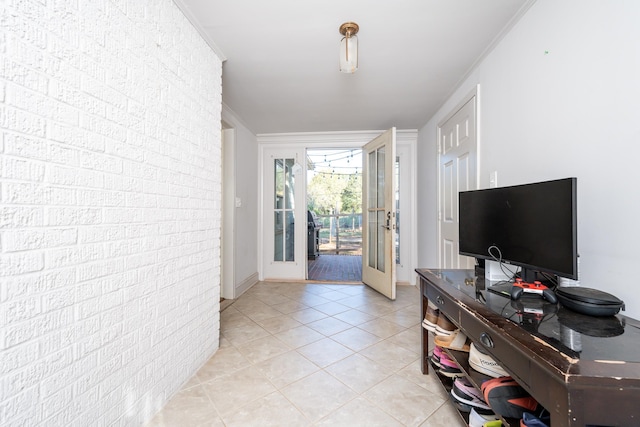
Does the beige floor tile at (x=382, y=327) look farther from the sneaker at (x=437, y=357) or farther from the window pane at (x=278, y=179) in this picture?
the window pane at (x=278, y=179)

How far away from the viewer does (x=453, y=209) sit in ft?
8.64

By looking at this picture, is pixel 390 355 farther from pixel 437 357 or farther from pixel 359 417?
pixel 359 417

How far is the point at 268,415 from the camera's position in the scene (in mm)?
1358

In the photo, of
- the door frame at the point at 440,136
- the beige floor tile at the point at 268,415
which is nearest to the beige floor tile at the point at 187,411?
the beige floor tile at the point at 268,415

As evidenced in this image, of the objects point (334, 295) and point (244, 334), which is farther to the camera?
point (334, 295)

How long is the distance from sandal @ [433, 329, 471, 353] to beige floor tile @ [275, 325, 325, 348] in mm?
1115

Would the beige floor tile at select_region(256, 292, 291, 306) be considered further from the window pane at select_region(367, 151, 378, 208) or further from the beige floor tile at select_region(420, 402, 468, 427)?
the beige floor tile at select_region(420, 402, 468, 427)

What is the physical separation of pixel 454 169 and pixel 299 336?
2196 millimetres

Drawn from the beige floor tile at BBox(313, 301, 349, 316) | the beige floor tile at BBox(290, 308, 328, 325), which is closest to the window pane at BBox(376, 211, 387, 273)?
the beige floor tile at BBox(313, 301, 349, 316)

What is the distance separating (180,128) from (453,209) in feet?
8.25

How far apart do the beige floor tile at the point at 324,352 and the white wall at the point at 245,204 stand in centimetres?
161

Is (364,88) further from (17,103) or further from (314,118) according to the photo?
(17,103)

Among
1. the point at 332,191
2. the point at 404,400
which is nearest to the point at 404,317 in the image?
the point at 404,400

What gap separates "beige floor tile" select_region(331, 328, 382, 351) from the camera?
2092 mm
